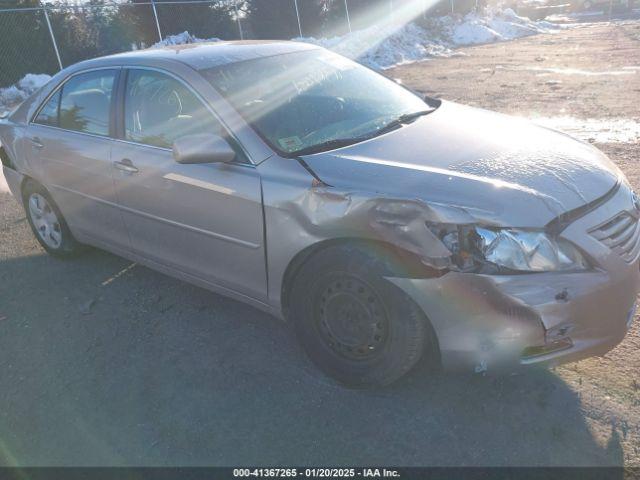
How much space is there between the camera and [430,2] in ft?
99.6

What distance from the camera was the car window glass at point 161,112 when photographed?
3250mm

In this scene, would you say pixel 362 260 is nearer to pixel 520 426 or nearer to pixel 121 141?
pixel 520 426

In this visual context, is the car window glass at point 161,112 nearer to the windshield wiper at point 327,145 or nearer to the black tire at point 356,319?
the windshield wiper at point 327,145

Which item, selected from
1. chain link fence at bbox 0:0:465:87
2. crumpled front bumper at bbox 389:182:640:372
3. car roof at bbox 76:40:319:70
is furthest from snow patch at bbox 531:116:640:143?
chain link fence at bbox 0:0:465:87

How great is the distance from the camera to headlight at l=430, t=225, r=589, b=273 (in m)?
2.32

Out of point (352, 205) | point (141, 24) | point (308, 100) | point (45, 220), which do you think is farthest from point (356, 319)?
point (141, 24)

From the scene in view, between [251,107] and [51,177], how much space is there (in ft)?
6.69

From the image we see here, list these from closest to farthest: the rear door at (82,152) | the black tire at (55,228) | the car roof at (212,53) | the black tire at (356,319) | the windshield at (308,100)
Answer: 1. the black tire at (356,319)
2. the windshield at (308,100)
3. the car roof at (212,53)
4. the rear door at (82,152)
5. the black tire at (55,228)

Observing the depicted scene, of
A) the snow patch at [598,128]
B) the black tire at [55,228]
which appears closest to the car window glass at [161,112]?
the black tire at [55,228]

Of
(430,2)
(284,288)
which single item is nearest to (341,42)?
(430,2)

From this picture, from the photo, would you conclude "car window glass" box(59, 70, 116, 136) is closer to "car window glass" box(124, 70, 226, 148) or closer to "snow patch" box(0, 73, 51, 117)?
"car window glass" box(124, 70, 226, 148)

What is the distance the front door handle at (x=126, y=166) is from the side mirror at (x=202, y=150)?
0.69 m

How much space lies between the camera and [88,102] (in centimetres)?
403

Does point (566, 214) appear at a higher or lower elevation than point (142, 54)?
lower
